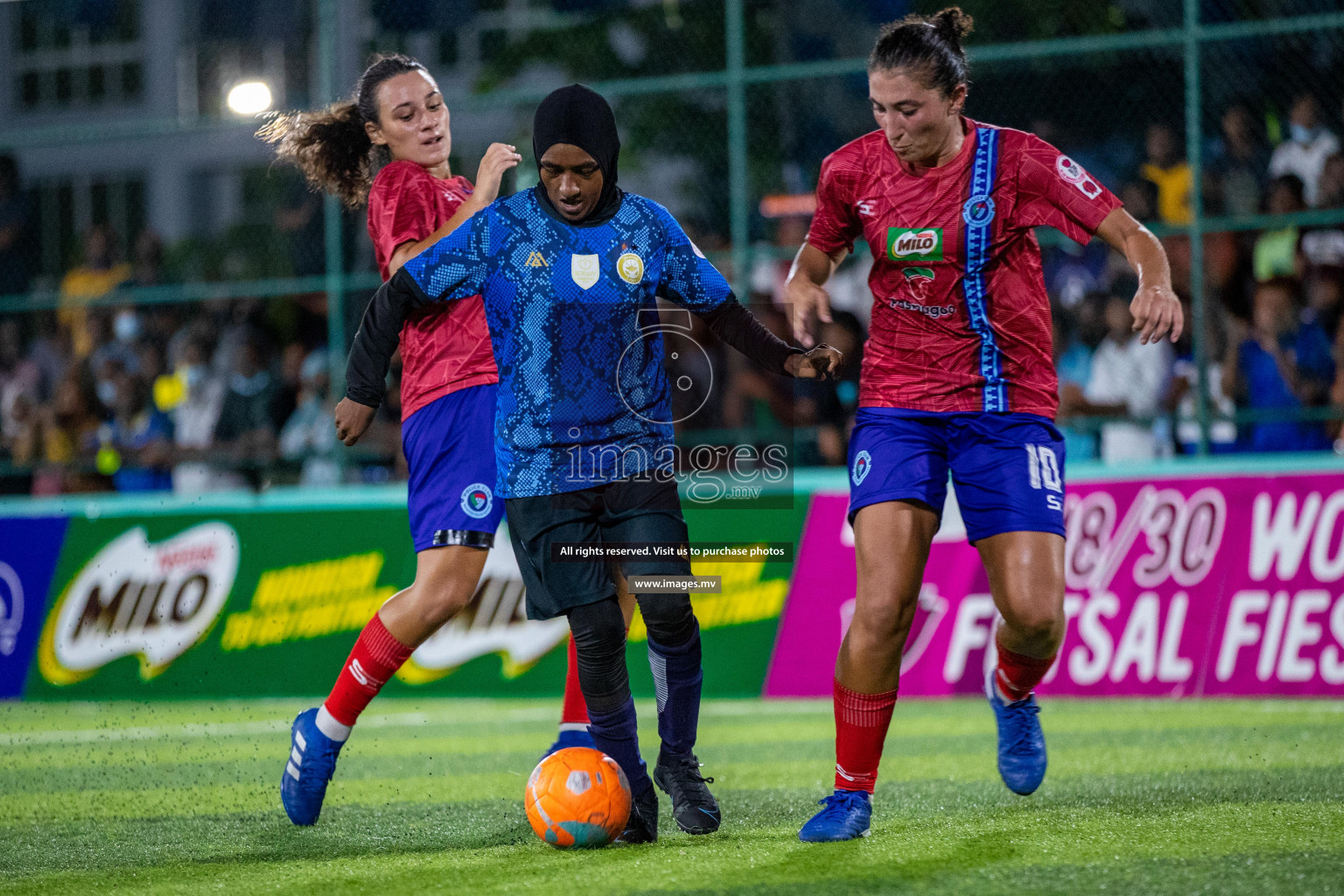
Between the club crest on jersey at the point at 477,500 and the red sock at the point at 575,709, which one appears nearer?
the club crest on jersey at the point at 477,500

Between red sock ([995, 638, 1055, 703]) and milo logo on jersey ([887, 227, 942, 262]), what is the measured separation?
121 centimetres

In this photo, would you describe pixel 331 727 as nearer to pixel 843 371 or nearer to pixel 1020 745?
pixel 1020 745

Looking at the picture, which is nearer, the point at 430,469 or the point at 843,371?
the point at 430,469

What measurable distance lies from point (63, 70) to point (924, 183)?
26441 mm

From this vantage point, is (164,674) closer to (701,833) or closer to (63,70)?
(701,833)

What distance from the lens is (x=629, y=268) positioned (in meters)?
4.57

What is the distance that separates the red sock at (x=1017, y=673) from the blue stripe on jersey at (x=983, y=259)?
81 centimetres

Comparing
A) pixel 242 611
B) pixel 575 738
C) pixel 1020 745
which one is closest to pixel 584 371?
pixel 575 738

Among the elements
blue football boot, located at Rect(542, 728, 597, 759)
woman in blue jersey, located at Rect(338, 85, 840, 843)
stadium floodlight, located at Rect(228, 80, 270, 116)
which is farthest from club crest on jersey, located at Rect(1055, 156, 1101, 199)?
stadium floodlight, located at Rect(228, 80, 270, 116)

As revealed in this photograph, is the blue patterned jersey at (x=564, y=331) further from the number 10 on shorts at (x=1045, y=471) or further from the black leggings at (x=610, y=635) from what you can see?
the number 10 on shorts at (x=1045, y=471)

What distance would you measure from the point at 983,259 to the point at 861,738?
143 centimetres

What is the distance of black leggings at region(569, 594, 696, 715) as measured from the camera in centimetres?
453

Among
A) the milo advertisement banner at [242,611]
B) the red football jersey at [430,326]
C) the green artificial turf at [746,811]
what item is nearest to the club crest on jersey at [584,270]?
the red football jersey at [430,326]

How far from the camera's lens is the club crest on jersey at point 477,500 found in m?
5.11
